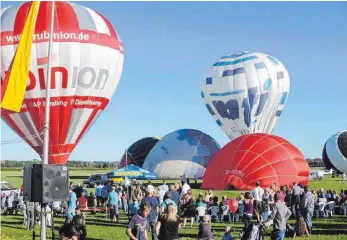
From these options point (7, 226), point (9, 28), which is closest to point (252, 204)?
point (7, 226)

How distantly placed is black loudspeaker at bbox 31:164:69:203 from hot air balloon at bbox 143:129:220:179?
3865cm

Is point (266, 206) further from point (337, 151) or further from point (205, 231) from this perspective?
point (337, 151)

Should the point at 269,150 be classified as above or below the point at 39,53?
below

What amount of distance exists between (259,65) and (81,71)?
68.5 feet

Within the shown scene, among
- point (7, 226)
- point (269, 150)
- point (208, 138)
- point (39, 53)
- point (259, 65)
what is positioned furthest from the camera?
point (208, 138)

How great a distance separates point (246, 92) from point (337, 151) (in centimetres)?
2261

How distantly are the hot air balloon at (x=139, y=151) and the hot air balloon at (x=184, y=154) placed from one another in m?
12.4

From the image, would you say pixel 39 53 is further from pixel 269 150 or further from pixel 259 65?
pixel 259 65

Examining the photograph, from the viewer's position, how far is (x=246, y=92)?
44.8 metres

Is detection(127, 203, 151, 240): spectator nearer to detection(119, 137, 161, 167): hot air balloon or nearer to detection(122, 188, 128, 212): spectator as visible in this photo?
detection(122, 188, 128, 212): spectator

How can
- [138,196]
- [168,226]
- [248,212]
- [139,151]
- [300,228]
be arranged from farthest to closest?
[139,151] < [138,196] < [248,212] < [300,228] < [168,226]

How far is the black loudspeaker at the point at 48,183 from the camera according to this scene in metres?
9.42

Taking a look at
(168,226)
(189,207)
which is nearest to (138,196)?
(189,207)

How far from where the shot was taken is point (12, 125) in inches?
1102
